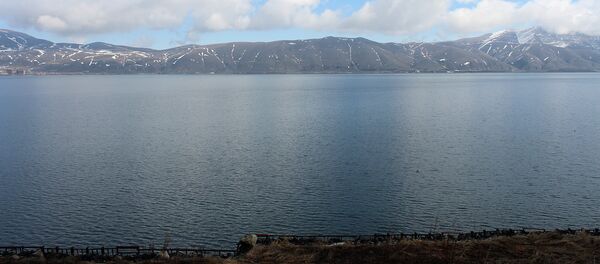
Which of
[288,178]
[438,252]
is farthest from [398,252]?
[288,178]

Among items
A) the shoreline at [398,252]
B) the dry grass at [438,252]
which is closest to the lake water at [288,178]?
the shoreline at [398,252]

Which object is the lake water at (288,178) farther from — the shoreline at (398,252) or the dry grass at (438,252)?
the dry grass at (438,252)

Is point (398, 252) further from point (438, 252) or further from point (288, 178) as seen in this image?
point (288, 178)

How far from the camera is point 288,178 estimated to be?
59656 millimetres

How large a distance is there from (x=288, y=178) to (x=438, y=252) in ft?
98.2

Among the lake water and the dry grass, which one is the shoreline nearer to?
the dry grass

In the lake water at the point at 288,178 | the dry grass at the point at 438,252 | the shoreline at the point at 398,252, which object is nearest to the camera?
the dry grass at the point at 438,252

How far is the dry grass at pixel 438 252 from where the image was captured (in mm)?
30172

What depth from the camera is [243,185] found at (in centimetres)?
5706

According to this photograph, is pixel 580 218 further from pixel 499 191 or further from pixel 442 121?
pixel 442 121

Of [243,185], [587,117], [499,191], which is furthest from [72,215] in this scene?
[587,117]

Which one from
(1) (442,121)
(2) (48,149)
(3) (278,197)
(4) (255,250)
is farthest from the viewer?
(1) (442,121)

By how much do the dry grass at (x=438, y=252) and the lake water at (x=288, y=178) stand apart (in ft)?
33.4

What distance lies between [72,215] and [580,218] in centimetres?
4770
